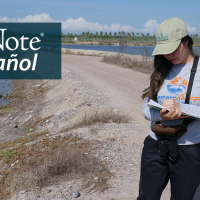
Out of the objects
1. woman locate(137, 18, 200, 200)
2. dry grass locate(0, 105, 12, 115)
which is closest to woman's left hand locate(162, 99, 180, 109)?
woman locate(137, 18, 200, 200)

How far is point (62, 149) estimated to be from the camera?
187 inches

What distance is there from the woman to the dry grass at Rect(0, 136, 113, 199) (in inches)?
65.5

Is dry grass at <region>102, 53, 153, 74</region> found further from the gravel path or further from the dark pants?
the dark pants

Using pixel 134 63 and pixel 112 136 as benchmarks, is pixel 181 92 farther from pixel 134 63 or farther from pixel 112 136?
pixel 134 63

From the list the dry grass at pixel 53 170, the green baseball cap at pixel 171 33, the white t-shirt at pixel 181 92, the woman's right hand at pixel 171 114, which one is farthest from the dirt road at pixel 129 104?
the green baseball cap at pixel 171 33

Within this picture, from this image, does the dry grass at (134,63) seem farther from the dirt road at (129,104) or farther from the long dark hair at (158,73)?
the long dark hair at (158,73)

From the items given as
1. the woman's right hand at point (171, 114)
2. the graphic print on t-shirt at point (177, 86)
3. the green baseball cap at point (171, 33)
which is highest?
the green baseball cap at point (171, 33)

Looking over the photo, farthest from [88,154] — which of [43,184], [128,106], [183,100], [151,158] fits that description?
[128,106]

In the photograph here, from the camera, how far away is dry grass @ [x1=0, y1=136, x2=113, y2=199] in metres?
3.53

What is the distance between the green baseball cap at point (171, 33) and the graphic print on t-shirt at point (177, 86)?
0.22 meters

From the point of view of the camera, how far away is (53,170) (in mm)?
3750

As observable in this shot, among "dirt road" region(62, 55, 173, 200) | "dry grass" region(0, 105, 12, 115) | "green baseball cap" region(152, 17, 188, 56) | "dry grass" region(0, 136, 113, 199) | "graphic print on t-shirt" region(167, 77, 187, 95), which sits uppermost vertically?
"green baseball cap" region(152, 17, 188, 56)

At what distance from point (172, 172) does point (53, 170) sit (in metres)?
2.36

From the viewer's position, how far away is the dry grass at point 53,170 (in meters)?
3.53
